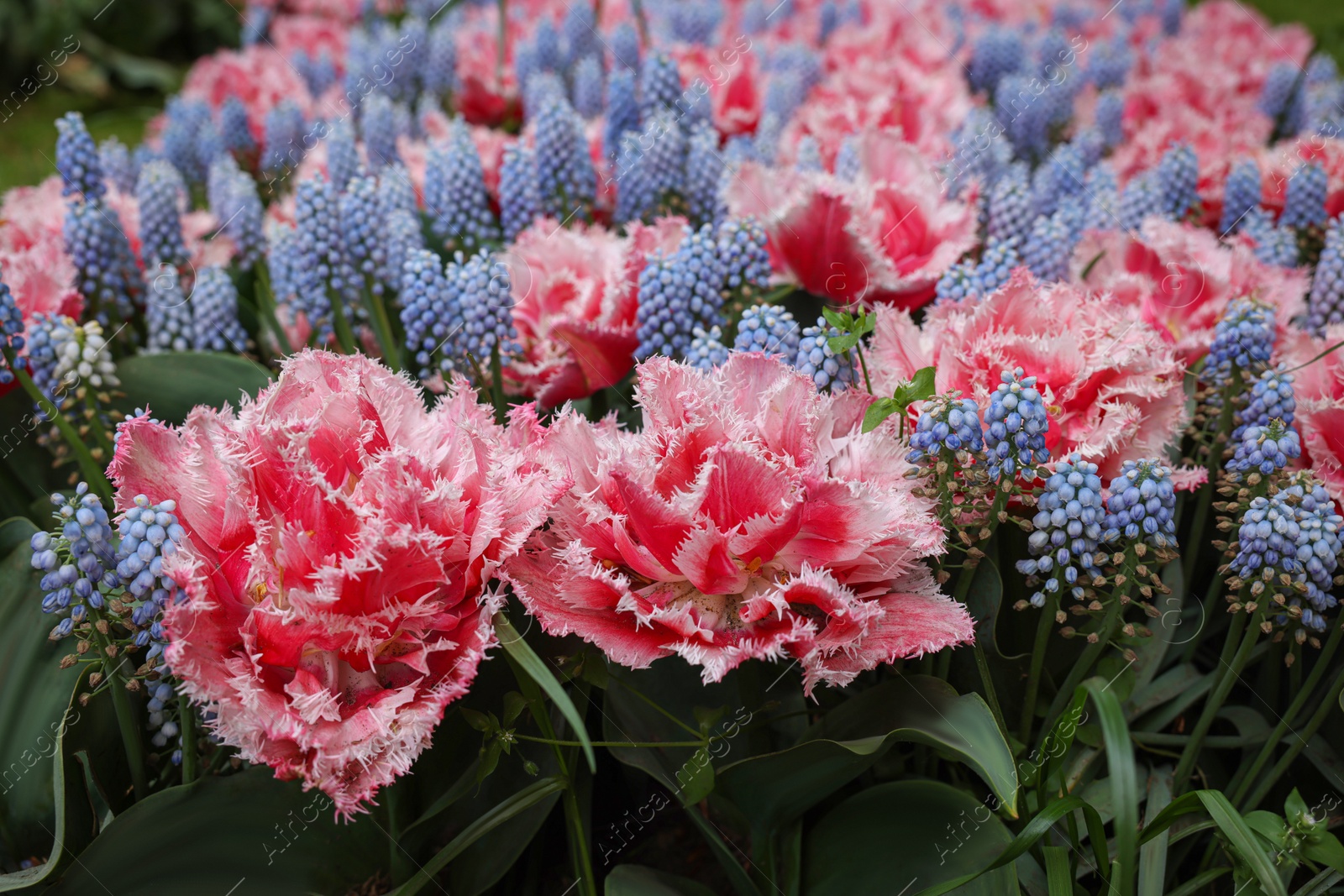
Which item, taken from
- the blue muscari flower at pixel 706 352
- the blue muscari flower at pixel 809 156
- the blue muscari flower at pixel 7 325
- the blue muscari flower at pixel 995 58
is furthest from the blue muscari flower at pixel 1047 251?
the blue muscari flower at pixel 995 58

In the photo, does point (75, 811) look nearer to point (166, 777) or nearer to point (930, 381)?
point (166, 777)

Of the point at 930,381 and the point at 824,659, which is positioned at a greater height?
the point at 930,381

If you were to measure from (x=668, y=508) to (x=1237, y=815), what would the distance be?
65 cm

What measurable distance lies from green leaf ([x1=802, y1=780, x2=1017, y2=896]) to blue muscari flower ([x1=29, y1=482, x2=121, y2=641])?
824mm

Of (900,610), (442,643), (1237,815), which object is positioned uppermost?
(442,643)

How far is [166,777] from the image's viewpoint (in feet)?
3.92

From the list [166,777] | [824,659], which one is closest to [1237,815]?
[824,659]

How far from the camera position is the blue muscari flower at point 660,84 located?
2139 mm

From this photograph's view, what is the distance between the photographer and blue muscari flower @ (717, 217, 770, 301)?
1.46m

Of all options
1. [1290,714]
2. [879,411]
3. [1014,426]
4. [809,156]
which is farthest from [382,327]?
[1290,714]


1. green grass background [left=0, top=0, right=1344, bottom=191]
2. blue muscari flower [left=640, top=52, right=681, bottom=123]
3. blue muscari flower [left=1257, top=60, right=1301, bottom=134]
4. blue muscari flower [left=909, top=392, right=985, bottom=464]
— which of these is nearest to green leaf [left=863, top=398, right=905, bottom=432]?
blue muscari flower [left=909, top=392, right=985, bottom=464]

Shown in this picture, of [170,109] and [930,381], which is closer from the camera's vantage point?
[930,381]

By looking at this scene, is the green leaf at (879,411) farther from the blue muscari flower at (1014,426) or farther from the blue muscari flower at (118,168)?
the blue muscari flower at (118,168)

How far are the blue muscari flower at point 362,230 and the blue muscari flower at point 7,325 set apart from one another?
0.47m
